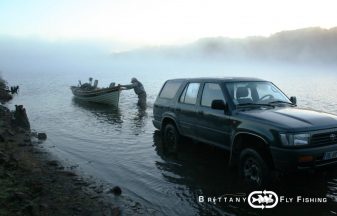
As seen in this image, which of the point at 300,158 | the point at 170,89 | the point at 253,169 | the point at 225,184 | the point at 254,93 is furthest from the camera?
the point at 170,89

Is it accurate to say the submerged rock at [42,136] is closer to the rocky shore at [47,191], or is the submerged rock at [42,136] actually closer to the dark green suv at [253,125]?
the rocky shore at [47,191]

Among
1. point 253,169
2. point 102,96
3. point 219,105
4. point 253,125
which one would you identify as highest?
point 219,105

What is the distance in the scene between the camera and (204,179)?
820cm

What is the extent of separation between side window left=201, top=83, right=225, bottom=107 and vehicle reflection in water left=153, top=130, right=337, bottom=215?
154 cm

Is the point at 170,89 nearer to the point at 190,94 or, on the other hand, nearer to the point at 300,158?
the point at 190,94

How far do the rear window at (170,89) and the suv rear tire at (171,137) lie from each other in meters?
0.84

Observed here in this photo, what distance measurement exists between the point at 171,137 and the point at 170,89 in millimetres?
1366

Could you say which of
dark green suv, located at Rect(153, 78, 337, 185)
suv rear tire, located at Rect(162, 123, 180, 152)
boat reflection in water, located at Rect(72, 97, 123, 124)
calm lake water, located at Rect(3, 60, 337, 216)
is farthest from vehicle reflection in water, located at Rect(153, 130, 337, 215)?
boat reflection in water, located at Rect(72, 97, 123, 124)

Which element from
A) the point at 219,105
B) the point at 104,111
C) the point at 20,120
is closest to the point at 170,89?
the point at 219,105

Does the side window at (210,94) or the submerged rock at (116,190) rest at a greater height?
the side window at (210,94)

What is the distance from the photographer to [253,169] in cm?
723

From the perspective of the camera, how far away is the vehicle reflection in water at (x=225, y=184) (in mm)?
6496

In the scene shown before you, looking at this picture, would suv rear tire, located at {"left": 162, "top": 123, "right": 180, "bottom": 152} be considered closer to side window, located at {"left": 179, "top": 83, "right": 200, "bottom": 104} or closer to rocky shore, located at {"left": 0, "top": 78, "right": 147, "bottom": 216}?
side window, located at {"left": 179, "top": 83, "right": 200, "bottom": 104}

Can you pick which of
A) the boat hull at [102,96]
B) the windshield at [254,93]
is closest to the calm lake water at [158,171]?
the windshield at [254,93]
